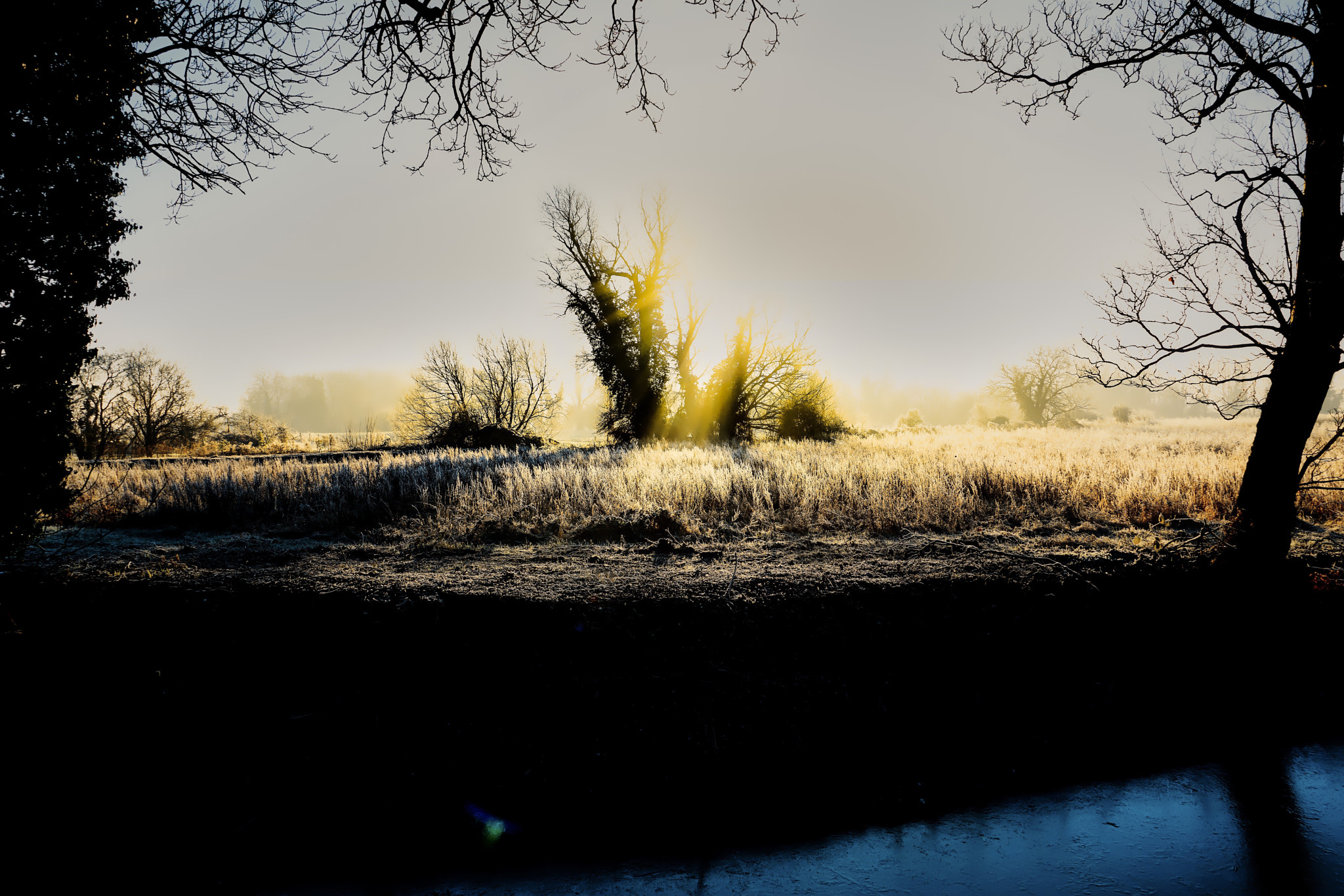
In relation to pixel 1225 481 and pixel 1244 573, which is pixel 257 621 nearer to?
pixel 1244 573

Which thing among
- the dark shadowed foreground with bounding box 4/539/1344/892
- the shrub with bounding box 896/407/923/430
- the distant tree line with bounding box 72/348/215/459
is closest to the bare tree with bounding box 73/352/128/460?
the distant tree line with bounding box 72/348/215/459

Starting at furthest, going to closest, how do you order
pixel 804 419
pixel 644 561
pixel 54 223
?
pixel 804 419
pixel 644 561
pixel 54 223

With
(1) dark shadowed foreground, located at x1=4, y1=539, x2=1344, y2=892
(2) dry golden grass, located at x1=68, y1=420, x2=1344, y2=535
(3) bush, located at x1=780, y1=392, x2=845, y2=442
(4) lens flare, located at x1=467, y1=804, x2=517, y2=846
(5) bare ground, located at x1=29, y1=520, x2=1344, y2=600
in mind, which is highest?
(3) bush, located at x1=780, y1=392, x2=845, y2=442

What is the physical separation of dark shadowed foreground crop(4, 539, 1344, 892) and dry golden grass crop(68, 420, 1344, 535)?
245 centimetres

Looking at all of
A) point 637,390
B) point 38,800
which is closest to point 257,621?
point 38,800

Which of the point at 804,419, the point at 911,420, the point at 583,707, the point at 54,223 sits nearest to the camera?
the point at 583,707

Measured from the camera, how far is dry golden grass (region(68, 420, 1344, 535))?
23.9ft

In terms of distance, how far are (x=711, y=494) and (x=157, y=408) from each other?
111ft

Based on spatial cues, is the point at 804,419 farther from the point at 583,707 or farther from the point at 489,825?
the point at 489,825

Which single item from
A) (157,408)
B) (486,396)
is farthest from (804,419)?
(157,408)

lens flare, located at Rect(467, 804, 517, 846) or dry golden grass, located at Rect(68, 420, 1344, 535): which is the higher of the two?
dry golden grass, located at Rect(68, 420, 1344, 535)

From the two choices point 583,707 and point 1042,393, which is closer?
point 583,707

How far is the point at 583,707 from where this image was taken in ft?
11.9

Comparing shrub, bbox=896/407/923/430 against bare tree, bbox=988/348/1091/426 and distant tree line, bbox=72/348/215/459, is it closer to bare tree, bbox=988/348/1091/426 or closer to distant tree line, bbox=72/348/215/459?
bare tree, bbox=988/348/1091/426
